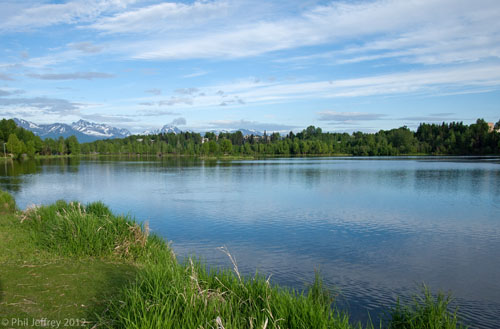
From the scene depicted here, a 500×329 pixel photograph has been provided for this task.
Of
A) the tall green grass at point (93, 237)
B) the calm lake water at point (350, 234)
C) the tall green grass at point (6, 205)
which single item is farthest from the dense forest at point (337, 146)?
the tall green grass at point (93, 237)

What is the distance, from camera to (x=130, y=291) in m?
6.39

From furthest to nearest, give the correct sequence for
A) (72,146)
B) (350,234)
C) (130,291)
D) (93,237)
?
(72,146)
(350,234)
(93,237)
(130,291)

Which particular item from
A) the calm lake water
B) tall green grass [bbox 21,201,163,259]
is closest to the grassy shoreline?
tall green grass [bbox 21,201,163,259]

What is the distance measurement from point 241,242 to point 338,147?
17608cm

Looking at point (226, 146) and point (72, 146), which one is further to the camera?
point (226, 146)

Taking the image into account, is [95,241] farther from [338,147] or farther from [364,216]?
[338,147]

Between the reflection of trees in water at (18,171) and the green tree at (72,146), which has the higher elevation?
the green tree at (72,146)

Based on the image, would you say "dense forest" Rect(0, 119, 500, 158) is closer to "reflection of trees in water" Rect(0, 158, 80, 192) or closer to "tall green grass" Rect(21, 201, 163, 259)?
"reflection of trees in water" Rect(0, 158, 80, 192)

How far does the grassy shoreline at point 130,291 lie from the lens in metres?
5.48

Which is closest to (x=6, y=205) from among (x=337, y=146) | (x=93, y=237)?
→ (x=93, y=237)

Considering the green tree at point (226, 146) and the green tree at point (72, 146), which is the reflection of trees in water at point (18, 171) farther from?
the green tree at point (226, 146)

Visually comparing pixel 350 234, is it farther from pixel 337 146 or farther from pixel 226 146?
pixel 337 146

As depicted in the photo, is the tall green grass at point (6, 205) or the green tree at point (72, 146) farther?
the green tree at point (72, 146)

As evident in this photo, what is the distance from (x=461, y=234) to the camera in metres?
16.9
